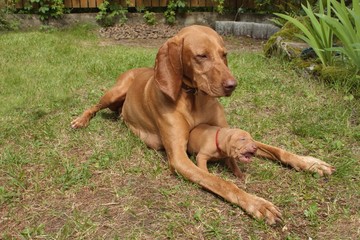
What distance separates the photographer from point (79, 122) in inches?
161

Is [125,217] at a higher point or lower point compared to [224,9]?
lower

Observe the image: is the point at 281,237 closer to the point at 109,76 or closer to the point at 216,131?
the point at 216,131

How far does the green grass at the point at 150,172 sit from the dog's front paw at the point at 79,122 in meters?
0.09

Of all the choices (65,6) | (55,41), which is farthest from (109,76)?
(65,6)

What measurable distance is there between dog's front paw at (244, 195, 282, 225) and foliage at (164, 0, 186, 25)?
25.1 ft

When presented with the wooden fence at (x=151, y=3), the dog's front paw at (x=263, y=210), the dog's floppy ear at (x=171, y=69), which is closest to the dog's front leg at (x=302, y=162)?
the dog's front paw at (x=263, y=210)

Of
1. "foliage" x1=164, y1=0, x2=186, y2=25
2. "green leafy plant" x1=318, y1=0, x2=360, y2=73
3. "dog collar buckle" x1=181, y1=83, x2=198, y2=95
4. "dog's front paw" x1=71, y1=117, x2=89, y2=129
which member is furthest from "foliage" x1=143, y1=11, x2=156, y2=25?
"dog collar buckle" x1=181, y1=83, x2=198, y2=95

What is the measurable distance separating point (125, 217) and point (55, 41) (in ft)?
18.9

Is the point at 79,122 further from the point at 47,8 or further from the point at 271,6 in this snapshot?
the point at 271,6

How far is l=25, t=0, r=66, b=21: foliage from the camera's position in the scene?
922 centimetres

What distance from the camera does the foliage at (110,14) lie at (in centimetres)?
948

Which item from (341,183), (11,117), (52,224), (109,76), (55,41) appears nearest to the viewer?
(52,224)

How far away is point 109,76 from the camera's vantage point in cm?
578

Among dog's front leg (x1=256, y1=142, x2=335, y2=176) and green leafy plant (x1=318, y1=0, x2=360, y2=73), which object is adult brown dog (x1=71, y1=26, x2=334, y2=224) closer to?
dog's front leg (x1=256, y1=142, x2=335, y2=176)
